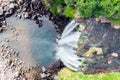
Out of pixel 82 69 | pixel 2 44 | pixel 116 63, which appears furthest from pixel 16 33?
pixel 116 63

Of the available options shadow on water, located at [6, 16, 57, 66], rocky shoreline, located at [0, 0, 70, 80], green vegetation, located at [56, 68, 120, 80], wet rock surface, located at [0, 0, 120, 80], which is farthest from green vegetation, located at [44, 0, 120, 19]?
green vegetation, located at [56, 68, 120, 80]

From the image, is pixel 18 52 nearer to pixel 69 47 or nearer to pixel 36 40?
pixel 36 40

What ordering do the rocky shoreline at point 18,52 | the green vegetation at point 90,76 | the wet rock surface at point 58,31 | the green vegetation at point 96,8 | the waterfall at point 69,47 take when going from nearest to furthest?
the green vegetation at point 96,8
the wet rock surface at point 58,31
the green vegetation at point 90,76
the waterfall at point 69,47
the rocky shoreline at point 18,52

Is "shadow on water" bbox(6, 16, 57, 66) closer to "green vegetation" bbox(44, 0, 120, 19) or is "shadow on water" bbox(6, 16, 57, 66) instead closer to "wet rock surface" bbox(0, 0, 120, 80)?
"wet rock surface" bbox(0, 0, 120, 80)

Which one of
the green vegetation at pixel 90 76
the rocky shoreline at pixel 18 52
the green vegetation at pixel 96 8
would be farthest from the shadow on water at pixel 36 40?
the green vegetation at pixel 96 8

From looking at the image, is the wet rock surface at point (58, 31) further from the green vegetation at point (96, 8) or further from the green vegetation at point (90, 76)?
the green vegetation at point (96, 8)

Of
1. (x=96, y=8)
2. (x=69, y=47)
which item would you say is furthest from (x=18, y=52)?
(x=96, y=8)
